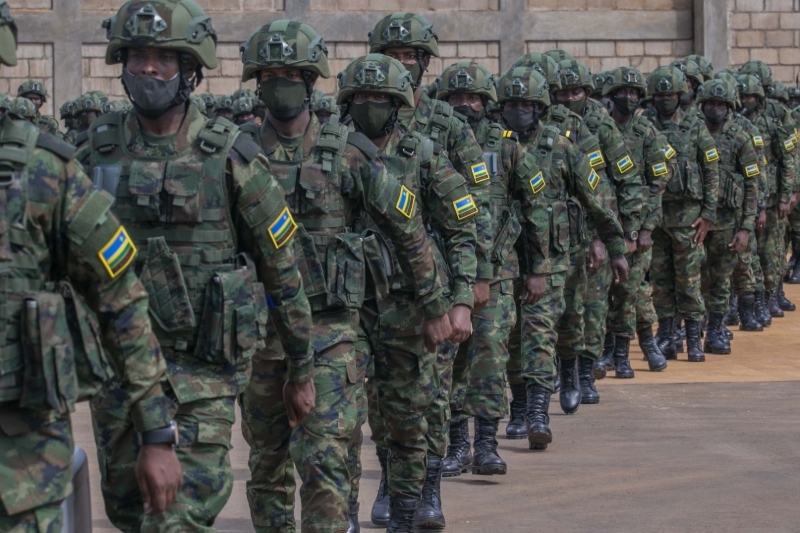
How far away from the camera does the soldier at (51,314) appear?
4.17 meters

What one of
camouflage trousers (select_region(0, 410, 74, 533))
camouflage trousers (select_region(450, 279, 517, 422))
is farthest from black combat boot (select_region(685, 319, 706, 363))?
camouflage trousers (select_region(0, 410, 74, 533))

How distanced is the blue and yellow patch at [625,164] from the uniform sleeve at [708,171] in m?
2.08

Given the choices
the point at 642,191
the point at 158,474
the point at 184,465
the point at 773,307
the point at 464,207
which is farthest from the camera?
the point at 773,307

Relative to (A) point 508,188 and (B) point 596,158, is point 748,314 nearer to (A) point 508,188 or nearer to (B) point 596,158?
(B) point 596,158

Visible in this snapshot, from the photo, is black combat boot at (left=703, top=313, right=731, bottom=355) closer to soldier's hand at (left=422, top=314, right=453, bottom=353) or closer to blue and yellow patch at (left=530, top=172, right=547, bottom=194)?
blue and yellow patch at (left=530, top=172, right=547, bottom=194)

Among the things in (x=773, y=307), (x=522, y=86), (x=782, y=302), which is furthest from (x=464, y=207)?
(x=782, y=302)

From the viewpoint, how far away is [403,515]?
7344mm

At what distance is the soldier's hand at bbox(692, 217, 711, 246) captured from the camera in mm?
14141

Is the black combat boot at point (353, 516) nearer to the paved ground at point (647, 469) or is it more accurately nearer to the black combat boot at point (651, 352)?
the paved ground at point (647, 469)

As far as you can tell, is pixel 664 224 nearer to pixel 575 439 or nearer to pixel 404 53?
pixel 575 439

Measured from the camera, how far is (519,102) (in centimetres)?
1012

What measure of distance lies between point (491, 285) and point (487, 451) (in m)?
0.94

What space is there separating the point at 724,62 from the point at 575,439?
657 inches

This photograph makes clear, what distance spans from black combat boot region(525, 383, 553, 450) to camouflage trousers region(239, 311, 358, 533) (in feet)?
11.4
